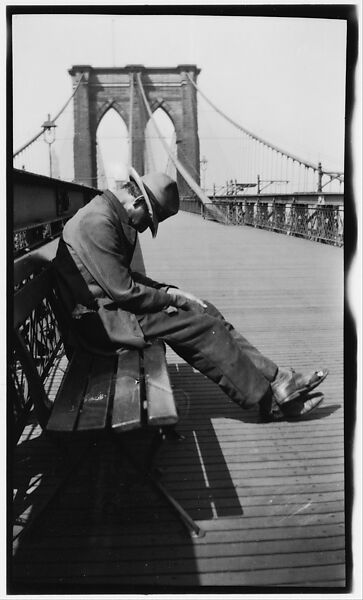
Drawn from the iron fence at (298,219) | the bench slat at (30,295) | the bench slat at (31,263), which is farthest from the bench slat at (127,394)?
the iron fence at (298,219)

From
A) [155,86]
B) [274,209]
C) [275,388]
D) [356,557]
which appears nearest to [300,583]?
[356,557]

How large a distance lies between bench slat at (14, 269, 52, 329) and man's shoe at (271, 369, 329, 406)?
1.13 metres

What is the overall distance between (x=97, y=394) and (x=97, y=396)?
0.02 meters

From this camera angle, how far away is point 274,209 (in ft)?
49.8

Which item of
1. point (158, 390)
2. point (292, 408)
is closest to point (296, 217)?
point (292, 408)

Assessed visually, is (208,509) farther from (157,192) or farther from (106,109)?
(106,109)

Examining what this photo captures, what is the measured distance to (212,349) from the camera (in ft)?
8.52

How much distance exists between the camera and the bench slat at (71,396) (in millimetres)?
1984

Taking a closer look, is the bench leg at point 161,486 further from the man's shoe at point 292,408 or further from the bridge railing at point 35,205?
the bridge railing at point 35,205

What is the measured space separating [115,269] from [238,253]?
256 inches

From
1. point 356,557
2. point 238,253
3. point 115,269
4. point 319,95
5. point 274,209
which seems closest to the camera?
point 356,557

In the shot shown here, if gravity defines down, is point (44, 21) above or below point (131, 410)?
above

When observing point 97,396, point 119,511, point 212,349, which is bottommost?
point 119,511

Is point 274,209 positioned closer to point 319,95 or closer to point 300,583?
point 319,95
